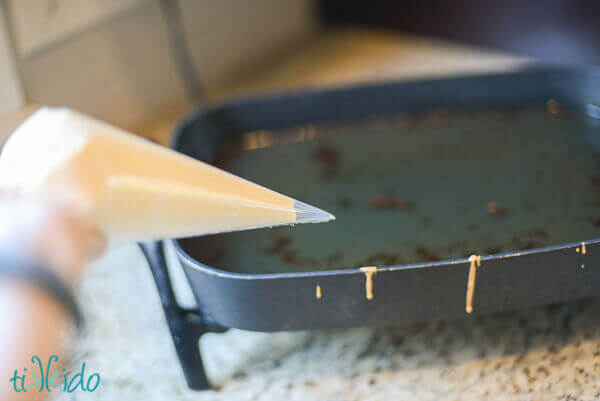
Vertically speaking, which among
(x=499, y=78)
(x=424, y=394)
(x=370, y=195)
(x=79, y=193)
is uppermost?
(x=499, y=78)

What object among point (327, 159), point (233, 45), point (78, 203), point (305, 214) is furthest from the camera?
point (233, 45)

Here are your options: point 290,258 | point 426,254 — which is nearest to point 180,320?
point 290,258

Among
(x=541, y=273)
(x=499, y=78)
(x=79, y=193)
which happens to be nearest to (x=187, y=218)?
(x=79, y=193)

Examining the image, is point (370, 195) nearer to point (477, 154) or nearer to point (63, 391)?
point (477, 154)

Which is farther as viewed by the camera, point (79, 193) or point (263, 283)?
point (263, 283)

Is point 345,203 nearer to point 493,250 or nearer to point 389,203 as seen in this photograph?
point 389,203

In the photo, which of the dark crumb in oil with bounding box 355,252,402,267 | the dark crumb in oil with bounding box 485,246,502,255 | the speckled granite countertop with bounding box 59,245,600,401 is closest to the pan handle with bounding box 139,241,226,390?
the speckled granite countertop with bounding box 59,245,600,401
